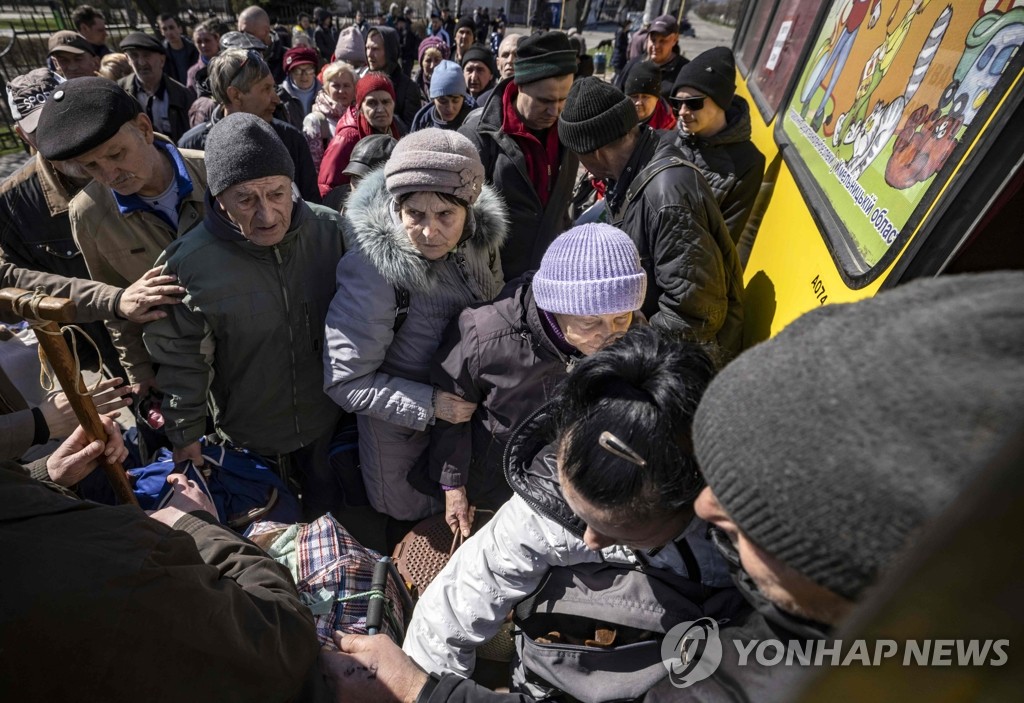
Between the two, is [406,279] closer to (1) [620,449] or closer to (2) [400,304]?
(2) [400,304]

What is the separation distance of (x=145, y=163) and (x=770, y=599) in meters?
2.62

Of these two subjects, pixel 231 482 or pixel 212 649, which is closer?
pixel 212 649

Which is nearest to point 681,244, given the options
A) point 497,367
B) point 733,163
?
point 497,367

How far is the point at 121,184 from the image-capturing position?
2055 mm

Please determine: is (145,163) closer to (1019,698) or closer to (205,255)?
(205,255)

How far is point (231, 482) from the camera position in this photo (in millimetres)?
2145

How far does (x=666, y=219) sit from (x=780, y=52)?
3.30 metres

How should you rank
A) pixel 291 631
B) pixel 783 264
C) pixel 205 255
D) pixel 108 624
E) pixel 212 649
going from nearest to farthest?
1. pixel 108 624
2. pixel 212 649
3. pixel 291 631
4. pixel 205 255
5. pixel 783 264

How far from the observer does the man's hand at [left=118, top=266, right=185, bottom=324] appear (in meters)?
1.79

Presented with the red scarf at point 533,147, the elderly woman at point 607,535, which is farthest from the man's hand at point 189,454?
the red scarf at point 533,147

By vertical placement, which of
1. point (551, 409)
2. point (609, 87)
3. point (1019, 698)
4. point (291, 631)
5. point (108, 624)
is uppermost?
point (1019, 698)

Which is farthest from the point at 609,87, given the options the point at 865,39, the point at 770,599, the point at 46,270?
the point at 46,270

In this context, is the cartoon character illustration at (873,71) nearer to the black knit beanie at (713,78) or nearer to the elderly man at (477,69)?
the black knit beanie at (713,78)

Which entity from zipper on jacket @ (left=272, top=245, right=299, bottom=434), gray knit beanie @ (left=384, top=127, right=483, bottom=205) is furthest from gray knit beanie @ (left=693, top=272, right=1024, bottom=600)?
zipper on jacket @ (left=272, top=245, right=299, bottom=434)
